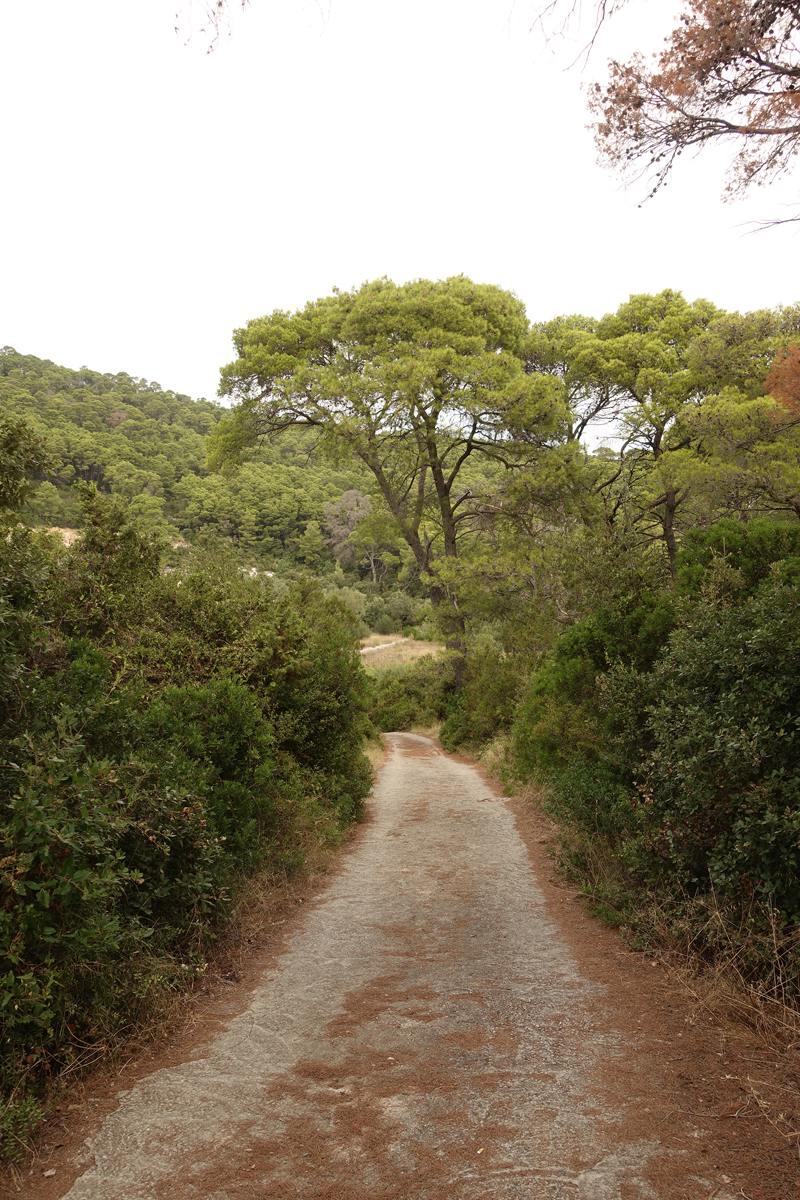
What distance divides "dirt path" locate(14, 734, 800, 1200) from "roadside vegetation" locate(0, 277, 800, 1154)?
480 mm

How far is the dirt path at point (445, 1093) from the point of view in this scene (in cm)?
246

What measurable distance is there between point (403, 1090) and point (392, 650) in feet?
122

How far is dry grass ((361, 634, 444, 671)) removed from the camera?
111 ft

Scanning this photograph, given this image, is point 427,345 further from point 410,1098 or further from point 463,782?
point 410,1098

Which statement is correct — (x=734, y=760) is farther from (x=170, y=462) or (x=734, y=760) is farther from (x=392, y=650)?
(x=170, y=462)

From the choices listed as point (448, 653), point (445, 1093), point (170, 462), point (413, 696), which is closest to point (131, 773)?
point (445, 1093)

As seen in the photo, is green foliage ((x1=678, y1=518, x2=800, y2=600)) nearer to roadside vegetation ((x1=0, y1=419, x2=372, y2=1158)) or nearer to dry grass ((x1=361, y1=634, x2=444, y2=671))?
roadside vegetation ((x1=0, y1=419, x2=372, y2=1158))

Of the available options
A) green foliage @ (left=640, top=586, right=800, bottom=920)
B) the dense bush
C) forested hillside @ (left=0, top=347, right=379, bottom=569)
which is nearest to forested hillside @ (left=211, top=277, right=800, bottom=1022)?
green foliage @ (left=640, top=586, right=800, bottom=920)

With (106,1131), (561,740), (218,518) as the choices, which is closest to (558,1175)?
(106,1131)

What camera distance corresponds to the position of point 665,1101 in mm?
2887

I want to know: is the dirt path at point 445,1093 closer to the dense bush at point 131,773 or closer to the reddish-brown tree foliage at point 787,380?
the dense bush at point 131,773

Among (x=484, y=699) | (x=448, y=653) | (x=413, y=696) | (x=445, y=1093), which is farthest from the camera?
(x=413, y=696)

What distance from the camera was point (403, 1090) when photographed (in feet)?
10.1

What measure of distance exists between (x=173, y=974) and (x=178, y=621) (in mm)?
4168
